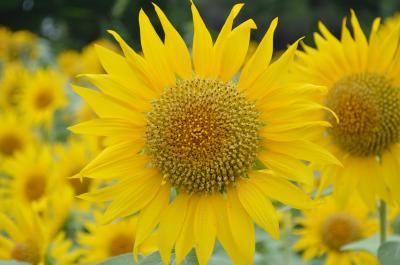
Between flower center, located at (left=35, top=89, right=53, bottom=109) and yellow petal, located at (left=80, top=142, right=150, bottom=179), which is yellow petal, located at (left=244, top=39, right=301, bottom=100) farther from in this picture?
flower center, located at (left=35, top=89, right=53, bottom=109)

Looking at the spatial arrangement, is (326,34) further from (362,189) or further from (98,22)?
(98,22)

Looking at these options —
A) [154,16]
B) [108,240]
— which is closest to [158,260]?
[108,240]

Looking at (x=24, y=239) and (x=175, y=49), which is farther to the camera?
(x=24, y=239)

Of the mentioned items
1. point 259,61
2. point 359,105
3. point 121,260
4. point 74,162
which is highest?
point 259,61

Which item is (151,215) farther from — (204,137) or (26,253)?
(26,253)

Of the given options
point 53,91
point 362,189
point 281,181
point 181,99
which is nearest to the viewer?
point 281,181

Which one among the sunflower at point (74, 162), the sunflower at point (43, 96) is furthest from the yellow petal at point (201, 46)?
the sunflower at point (43, 96)

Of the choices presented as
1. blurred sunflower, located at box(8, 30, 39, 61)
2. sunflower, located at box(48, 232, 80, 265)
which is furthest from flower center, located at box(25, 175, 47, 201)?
blurred sunflower, located at box(8, 30, 39, 61)

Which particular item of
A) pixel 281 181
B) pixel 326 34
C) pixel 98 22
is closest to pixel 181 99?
pixel 281 181
